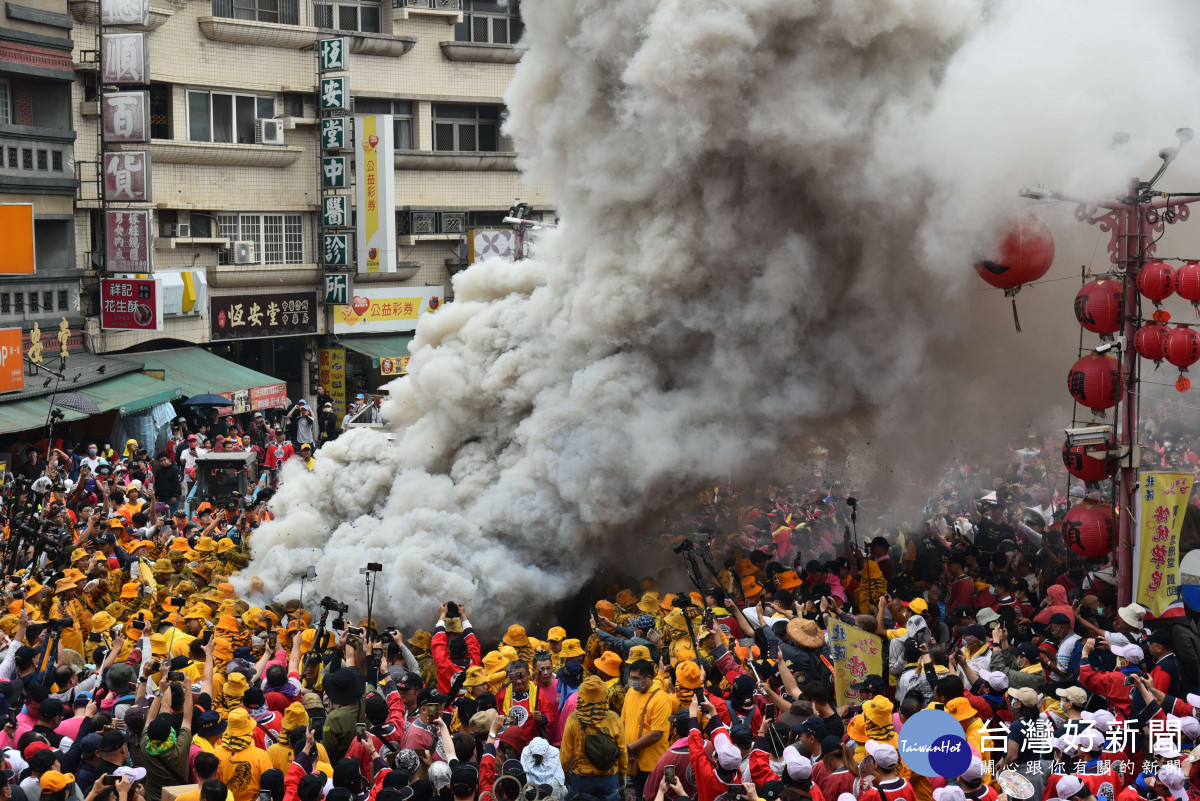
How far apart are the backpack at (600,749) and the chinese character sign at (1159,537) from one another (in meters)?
5.87

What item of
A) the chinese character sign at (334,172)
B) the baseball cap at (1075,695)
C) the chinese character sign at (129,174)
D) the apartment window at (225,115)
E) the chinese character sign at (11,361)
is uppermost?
the apartment window at (225,115)

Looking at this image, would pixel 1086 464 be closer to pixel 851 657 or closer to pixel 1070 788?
pixel 851 657

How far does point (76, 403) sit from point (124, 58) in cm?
718

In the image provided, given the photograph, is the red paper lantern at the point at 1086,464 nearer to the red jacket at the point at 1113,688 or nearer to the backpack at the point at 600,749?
the red jacket at the point at 1113,688

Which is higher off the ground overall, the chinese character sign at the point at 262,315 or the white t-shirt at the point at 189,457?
the chinese character sign at the point at 262,315

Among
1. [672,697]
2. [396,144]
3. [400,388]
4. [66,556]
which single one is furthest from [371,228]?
[672,697]

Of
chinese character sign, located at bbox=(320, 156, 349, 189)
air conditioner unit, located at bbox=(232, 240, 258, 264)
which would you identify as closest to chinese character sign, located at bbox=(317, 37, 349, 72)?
chinese character sign, located at bbox=(320, 156, 349, 189)

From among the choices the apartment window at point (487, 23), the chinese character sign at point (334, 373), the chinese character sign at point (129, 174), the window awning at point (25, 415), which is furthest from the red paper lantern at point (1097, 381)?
the apartment window at point (487, 23)

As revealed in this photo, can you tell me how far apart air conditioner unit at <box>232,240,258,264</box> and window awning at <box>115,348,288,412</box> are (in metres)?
2.30

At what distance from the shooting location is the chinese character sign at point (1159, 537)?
37.5 ft

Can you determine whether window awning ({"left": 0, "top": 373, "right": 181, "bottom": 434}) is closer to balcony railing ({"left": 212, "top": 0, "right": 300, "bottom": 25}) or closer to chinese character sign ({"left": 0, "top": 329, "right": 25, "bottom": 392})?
chinese character sign ({"left": 0, "top": 329, "right": 25, "bottom": 392})

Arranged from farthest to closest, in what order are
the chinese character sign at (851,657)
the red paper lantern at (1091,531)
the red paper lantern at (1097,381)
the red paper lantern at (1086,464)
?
the red paper lantern at (1091,531) → the red paper lantern at (1086,464) → the red paper lantern at (1097,381) → the chinese character sign at (851,657)

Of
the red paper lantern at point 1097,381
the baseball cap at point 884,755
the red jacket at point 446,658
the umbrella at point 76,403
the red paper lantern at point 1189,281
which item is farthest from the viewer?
the umbrella at point 76,403

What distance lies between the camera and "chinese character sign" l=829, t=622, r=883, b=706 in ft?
32.1
